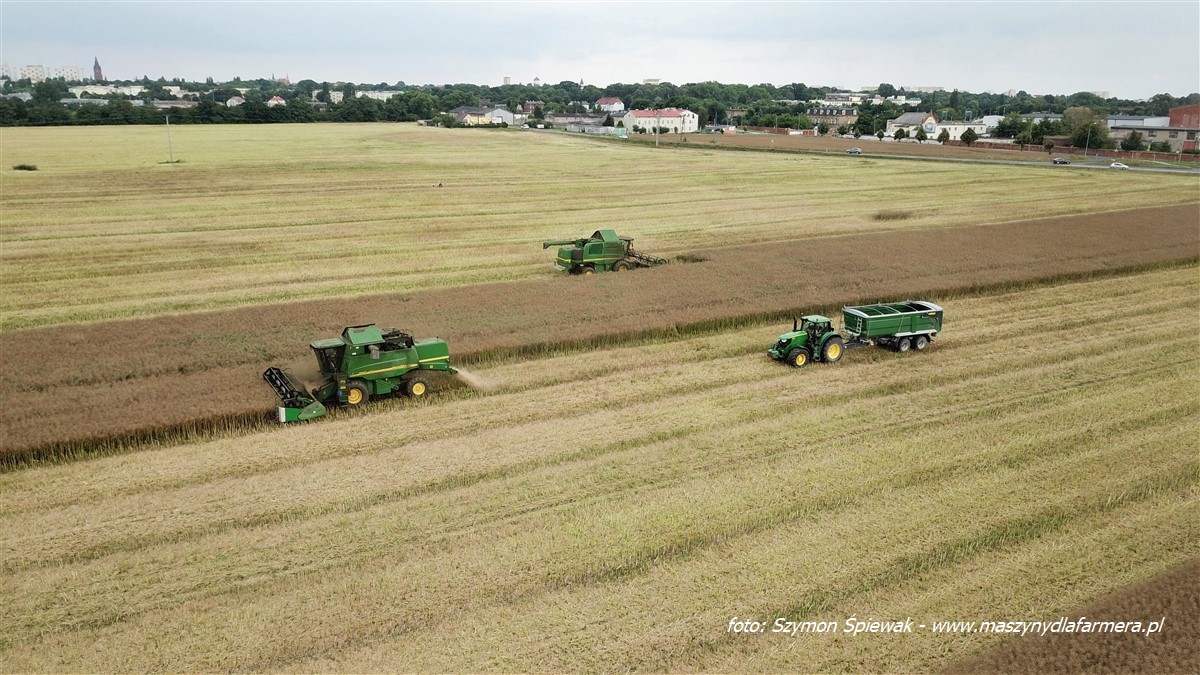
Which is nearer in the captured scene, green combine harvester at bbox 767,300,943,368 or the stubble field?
the stubble field

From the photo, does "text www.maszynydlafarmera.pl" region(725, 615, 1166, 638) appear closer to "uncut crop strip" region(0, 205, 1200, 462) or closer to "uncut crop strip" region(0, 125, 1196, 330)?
"uncut crop strip" region(0, 205, 1200, 462)

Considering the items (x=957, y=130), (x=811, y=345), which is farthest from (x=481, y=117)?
(x=811, y=345)

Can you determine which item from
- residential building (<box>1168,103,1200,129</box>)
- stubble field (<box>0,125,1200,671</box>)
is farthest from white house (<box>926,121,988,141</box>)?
stubble field (<box>0,125,1200,671</box>)

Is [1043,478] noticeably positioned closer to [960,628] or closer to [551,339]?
[960,628]

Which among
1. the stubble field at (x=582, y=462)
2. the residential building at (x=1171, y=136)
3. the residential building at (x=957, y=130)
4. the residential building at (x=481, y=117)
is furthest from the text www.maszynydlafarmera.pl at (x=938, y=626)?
the residential building at (x=481, y=117)

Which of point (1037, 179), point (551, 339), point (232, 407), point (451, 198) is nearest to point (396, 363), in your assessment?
point (232, 407)

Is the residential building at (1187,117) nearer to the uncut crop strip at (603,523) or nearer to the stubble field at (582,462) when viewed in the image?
the stubble field at (582,462)

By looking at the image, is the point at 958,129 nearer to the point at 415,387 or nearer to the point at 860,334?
the point at 860,334
